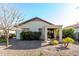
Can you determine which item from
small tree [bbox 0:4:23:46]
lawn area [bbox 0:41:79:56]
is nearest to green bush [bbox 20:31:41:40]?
small tree [bbox 0:4:23:46]

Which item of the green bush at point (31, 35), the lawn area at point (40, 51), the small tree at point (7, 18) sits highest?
the small tree at point (7, 18)

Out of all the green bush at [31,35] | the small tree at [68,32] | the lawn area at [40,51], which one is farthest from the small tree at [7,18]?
the small tree at [68,32]

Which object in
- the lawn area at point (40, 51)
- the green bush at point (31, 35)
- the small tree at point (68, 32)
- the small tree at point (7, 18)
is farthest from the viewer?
the green bush at point (31, 35)

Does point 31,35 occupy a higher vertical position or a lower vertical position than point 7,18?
lower

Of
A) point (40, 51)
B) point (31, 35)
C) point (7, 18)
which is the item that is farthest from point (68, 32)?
point (40, 51)

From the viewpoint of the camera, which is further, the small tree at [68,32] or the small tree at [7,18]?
the small tree at [68,32]

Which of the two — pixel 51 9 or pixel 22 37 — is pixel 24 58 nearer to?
pixel 51 9

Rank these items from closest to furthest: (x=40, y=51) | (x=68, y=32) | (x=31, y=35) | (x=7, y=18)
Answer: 1. (x=40, y=51)
2. (x=7, y=18)
3. (x=68, y=32)
4. (x=31, y=35)

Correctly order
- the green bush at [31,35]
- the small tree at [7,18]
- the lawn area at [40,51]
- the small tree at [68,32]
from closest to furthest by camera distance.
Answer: the lawn area at [40,51], the small tree at [7,18], the small tree at [68,32], the green bush at [31,35]

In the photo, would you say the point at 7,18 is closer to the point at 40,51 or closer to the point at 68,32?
the point at 40,51

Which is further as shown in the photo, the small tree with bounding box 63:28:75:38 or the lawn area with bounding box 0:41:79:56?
the small tree with bounding box 63:28:75:38

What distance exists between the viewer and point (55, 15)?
Answer: 11.7m

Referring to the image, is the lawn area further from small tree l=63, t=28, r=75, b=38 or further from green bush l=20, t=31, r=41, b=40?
green bush l=20, t=31, r=41, b=40

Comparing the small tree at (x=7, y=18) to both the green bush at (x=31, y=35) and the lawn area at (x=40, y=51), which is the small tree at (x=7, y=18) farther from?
the green bush at (x=31, y=35)
